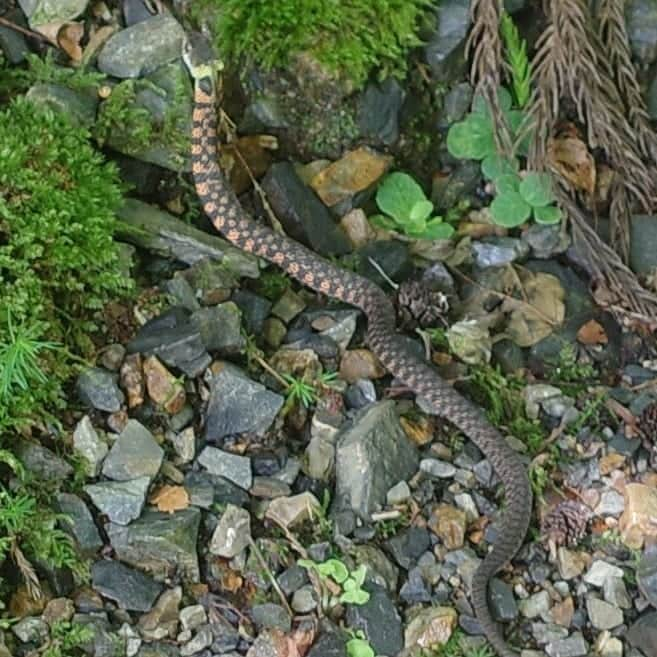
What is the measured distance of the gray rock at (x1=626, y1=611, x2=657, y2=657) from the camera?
4.64 m

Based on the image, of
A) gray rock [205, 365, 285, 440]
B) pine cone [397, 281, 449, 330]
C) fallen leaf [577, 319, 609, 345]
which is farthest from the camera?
fallen leaf [577, 319, 609, 345]

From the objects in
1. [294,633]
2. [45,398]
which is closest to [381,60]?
[45,398]

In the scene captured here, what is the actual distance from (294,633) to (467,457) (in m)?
1.03

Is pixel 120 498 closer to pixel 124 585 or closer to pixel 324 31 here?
pixel 124 585

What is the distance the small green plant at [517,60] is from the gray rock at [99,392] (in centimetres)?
225

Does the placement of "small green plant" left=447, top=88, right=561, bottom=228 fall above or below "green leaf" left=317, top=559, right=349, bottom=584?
above

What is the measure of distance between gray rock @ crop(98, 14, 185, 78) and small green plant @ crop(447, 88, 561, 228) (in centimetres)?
130

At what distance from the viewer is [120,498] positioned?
4.71 m

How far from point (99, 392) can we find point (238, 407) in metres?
0.52

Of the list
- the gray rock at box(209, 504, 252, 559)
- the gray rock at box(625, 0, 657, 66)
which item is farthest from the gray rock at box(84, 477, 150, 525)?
the gray rock at box(625, 0, 657, 66)

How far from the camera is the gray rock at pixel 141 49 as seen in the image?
560 centimetres

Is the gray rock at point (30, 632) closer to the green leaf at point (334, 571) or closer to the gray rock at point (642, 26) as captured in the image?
the green leaf at point (334, 571)

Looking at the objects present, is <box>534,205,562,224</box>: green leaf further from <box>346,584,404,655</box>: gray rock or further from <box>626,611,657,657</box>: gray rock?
<box>346,584,404,655</box>: gray rock

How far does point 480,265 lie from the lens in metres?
5.82
